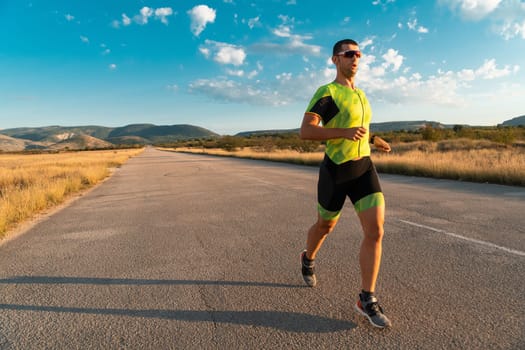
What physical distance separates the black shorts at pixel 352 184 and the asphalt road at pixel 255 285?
0.93 meters

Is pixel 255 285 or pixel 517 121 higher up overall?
pixel 517 121

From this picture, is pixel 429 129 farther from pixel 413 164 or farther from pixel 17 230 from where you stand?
pixel 17 230

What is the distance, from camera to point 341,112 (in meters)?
2.46

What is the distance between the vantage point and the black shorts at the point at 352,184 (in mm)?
2463

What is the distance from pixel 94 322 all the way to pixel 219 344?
1.16m

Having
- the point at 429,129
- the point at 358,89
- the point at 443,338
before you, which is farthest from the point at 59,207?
the point at 429,129

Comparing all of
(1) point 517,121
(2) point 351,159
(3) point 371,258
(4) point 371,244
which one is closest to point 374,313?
(3) point 371,258

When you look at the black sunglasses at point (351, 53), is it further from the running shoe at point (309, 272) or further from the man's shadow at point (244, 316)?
the man's shadow at point (244, 316)

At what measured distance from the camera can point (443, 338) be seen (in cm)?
215

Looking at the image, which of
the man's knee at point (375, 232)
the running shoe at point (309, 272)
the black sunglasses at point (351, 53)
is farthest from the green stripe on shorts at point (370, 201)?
the black sunglasses at point (351, 53)

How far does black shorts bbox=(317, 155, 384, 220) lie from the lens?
97.0 inches

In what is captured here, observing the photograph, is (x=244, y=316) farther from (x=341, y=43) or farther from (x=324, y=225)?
(x=341, y=43)

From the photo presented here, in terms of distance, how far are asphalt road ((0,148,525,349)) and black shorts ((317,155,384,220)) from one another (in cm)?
93

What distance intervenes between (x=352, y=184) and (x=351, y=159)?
213mm
